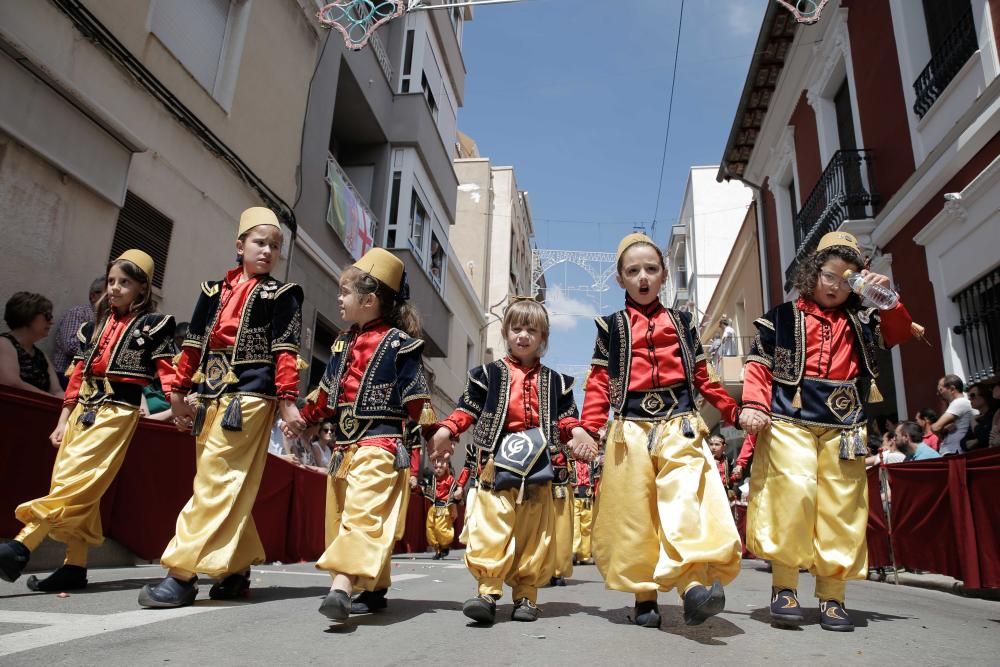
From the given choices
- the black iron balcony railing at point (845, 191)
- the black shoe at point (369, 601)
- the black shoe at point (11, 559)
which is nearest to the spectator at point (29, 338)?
the black shoe at point (11, 559)

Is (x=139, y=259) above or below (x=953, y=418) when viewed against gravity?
above

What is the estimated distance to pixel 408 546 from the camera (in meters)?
12.9

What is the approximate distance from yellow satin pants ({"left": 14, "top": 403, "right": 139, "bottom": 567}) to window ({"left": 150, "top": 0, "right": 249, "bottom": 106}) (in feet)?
19.9

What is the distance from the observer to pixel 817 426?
374cm

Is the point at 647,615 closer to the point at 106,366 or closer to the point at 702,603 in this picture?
the point at 702,603

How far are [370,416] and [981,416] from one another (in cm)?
673

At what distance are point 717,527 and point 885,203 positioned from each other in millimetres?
9936

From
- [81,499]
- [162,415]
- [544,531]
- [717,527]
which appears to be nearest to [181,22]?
[162,415]

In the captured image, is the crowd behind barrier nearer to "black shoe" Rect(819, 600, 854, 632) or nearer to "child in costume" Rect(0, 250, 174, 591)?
"child in costume" Rect(0, 250, 174, 591)

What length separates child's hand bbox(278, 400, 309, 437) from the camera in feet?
12.0

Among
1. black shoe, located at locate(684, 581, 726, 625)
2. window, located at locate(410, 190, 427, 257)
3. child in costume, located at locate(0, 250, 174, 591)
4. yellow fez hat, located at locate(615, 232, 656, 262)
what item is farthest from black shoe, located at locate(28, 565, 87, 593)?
window, located at locate(410, 190, 427, 257)

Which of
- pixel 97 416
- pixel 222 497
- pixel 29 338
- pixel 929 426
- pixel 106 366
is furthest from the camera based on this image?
pixel 929 426

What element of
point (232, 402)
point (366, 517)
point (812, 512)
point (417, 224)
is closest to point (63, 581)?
point (232, 402)

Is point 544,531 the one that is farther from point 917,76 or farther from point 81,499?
point 917,76
